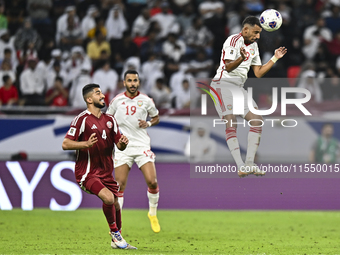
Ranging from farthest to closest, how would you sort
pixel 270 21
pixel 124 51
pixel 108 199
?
pixel 124 51 → pixel 108 199 → pixel 270 21

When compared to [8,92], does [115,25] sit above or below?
above

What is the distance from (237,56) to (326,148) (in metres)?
5.15

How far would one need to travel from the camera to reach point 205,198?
42.7 feet

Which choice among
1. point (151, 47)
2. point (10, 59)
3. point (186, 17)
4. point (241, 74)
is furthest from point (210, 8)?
point (241, 74)

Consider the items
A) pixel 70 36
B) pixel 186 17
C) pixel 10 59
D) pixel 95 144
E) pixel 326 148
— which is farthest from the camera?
pixel 186 17

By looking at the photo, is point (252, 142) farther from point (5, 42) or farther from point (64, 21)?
point (5, 42)

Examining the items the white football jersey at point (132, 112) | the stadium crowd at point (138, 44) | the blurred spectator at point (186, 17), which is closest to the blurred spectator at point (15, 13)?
the stadium crowd at point (138, 44)

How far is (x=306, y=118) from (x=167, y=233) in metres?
3.91

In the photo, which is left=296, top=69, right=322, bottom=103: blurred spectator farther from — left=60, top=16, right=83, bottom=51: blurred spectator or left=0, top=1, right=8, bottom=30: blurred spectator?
left=0, top=1, right=8, bottom=30: blurred spectator

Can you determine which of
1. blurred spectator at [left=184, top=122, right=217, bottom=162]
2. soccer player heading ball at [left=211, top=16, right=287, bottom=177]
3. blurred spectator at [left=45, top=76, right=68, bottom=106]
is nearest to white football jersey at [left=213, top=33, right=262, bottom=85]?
soccer player heading ball at [left=211, top=16, right=287, bottom=177]

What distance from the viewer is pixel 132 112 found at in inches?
407

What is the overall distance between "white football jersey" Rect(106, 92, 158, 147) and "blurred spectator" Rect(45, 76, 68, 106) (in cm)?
480

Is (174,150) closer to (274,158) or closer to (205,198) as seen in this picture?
(205,198)

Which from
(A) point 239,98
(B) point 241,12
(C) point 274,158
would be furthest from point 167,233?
(B) point 241,12
